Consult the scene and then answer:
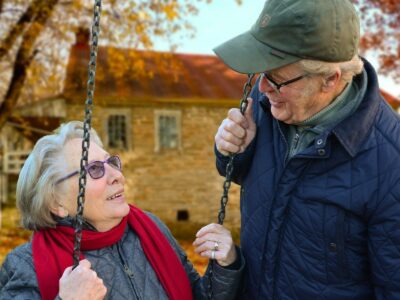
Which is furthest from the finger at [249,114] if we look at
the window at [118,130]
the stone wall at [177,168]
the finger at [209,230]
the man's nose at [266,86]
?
the window at [118,130]

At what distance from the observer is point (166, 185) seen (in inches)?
632

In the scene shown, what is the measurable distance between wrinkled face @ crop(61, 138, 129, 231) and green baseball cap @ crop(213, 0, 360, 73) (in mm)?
869

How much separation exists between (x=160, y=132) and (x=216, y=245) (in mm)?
14074

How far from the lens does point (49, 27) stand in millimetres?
11656

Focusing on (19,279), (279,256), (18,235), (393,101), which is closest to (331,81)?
(279,256)

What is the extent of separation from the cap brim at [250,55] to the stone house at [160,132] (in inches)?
526

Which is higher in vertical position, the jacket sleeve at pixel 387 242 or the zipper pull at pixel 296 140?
the zipper pull at pixel 296 140

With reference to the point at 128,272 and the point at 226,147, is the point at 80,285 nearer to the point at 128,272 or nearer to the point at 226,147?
the point at 128,272

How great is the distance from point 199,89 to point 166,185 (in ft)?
12.0

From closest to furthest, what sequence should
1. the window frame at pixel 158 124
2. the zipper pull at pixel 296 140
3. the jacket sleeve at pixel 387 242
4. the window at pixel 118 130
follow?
the jacket sleeve at pixel 387 242, the zipper pull at pixel 296 140, the window at pixel 118 130, the window frame at pixel 158 124

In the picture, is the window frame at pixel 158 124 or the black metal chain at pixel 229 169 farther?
the window frame at pixel 158 124

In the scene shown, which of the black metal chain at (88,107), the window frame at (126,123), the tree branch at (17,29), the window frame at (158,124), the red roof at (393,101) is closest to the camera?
the black metal chain at (88,107)

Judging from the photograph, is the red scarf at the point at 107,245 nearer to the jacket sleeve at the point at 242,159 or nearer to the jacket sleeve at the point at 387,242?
the jacket sleeve at the point at 242,159

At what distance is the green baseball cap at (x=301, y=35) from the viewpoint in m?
1.68
